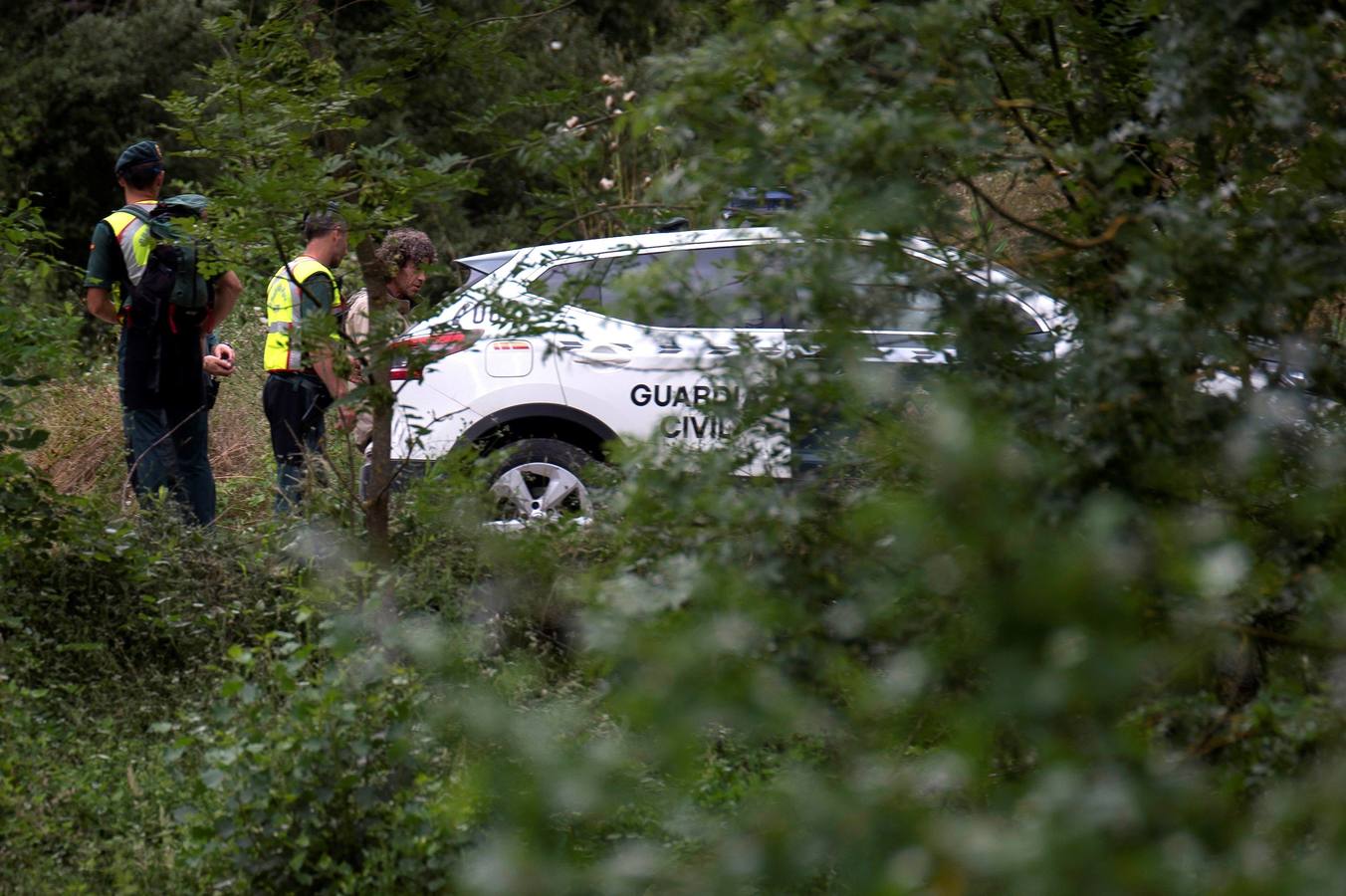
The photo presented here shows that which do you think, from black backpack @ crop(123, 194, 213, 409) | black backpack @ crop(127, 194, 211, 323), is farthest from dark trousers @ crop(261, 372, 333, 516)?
black backpack @ crop(127, 194, 211, 323)

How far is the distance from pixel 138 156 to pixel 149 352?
0.83 metres

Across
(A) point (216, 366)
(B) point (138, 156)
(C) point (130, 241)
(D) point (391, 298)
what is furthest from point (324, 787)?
(A) point (216, 366)

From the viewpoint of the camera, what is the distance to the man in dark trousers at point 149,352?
6.61 meters

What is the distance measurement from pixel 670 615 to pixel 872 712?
36cm

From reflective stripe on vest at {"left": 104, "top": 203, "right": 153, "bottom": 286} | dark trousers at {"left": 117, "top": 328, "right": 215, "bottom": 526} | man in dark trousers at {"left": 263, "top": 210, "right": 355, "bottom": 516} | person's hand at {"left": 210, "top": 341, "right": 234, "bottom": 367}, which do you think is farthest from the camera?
person's hand at {"left": 210, "top": 341, "right": 234, "bottom": 367}

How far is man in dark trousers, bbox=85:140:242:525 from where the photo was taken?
6.61 m

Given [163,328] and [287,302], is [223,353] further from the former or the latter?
[163,328]

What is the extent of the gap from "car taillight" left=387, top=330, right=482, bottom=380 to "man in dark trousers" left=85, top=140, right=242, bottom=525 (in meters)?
2.27

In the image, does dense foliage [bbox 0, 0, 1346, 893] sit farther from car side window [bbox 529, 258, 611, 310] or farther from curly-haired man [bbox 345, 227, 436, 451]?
curly-haired man [bbox 345, 227, 436, 451]

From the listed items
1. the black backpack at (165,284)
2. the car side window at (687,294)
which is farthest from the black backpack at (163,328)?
the car side window at (687,294)

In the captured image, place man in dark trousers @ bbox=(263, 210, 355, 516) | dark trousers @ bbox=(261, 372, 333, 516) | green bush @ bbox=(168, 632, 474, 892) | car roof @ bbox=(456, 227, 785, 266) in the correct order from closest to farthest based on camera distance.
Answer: car roof @ bbox=(456, 227, 785, 266) < green bush @ bbox=(168, 632, 474, 892) < man in dark trousers @ bbox=(263, 210, 355, 516) < dark trousers @ bbox=(261, 372, 333, 516)

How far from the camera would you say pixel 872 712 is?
1964 mm

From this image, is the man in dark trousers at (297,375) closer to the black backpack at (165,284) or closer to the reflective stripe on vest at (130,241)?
the black backpack at (165,284)

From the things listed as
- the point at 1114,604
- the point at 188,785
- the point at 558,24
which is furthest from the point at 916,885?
the point at 558,24
